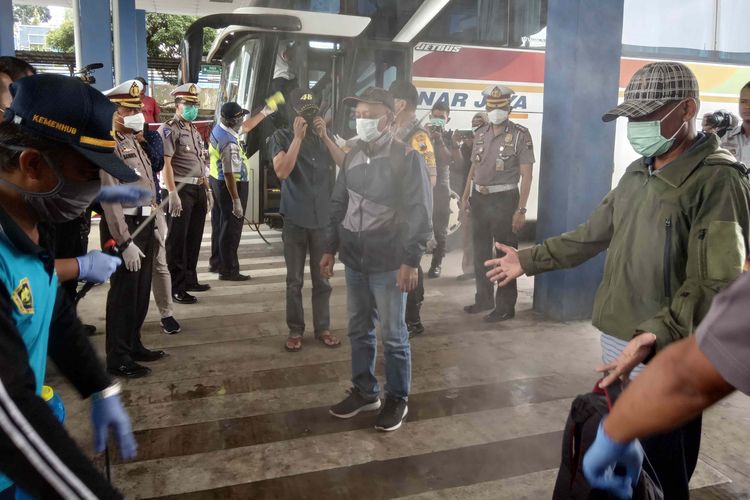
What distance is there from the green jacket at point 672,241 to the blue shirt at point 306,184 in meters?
2.51

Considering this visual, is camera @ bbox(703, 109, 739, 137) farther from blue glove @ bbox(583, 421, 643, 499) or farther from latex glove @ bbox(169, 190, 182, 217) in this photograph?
blue glove @ bbox(583, 421, 643, 499)

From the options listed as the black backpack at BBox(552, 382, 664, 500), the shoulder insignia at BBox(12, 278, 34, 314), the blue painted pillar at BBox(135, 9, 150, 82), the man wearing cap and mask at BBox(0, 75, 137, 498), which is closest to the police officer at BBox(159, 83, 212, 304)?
the man wearing cap and mask at BBox(0, 75, 137, 498)

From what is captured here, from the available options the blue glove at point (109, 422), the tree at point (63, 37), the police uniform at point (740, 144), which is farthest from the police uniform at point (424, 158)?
the tree at point (63, 37)

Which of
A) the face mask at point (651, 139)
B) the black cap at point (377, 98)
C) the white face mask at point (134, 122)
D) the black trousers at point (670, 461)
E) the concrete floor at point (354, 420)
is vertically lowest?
the concrete floor at point (354, 420)

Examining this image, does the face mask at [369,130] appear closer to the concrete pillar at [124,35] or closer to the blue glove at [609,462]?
the blue glove at [609,462]

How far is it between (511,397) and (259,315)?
262 cm

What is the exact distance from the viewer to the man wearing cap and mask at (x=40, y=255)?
1024mm

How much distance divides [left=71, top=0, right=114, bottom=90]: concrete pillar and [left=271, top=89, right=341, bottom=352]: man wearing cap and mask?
10.8m

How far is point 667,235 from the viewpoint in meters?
1.99

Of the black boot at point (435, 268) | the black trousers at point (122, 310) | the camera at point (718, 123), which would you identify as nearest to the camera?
the black trousers at point (122, 310)

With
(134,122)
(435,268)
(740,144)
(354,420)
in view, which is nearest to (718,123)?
(740,144)

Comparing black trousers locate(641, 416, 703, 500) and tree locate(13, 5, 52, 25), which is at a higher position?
tree locate(13, 5, 52, 25)

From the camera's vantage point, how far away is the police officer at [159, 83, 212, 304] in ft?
17.7

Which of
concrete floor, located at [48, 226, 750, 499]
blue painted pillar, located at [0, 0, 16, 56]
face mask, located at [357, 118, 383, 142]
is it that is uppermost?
blue painted pillar, located at [0, 0, 16, 56]
